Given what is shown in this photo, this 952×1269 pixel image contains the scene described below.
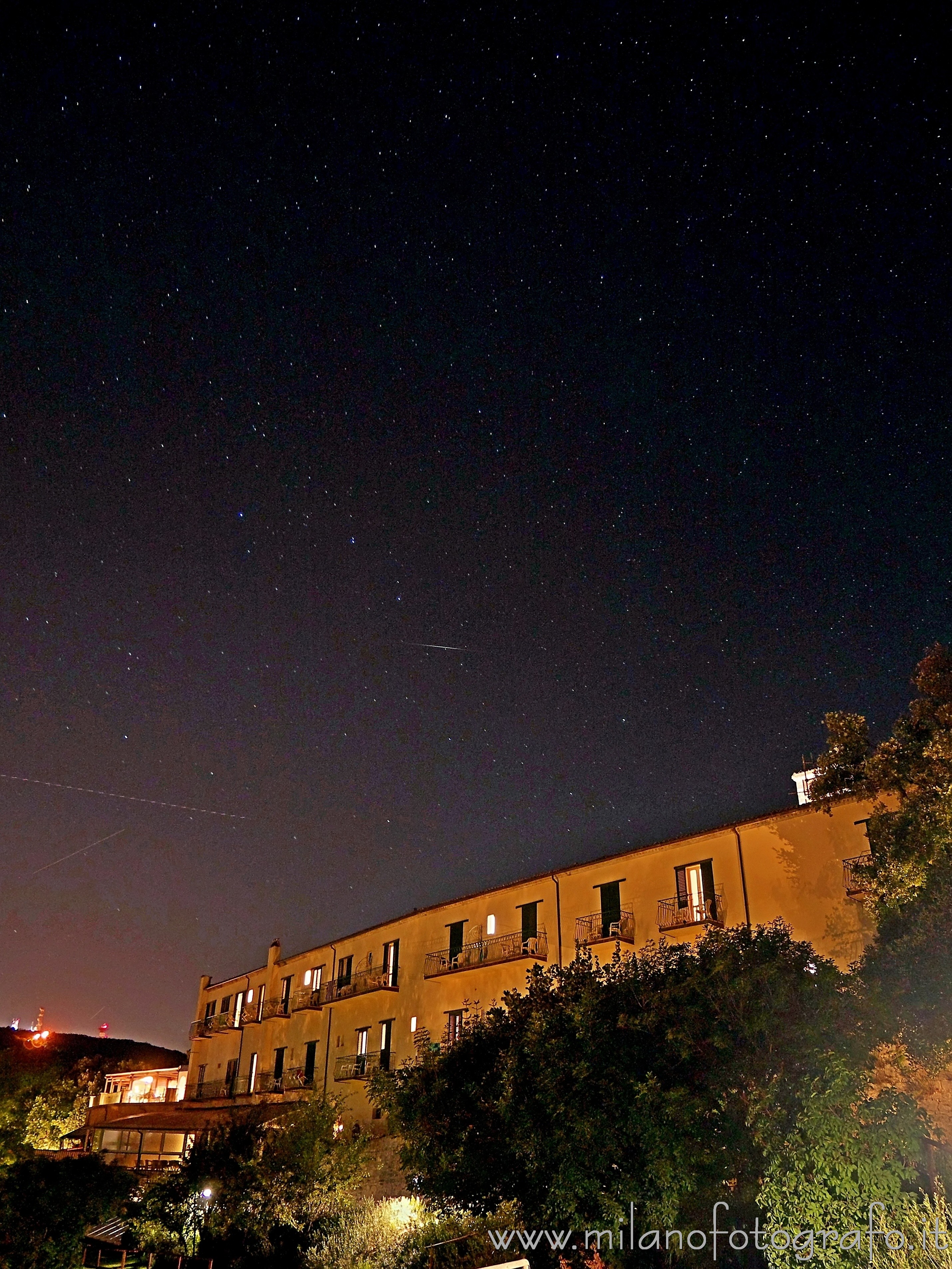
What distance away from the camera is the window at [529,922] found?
29688 millimetres

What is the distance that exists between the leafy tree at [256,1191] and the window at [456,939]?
748 centimetres

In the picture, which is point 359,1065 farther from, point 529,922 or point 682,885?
point 682,885

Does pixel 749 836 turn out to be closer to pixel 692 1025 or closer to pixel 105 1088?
pixel 692 1025

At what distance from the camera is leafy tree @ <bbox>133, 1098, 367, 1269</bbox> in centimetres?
2198

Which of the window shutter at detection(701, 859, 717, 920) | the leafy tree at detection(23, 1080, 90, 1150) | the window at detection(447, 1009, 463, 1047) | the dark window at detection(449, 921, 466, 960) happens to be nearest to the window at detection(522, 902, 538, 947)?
the dark window at detection(449, 921, 466, 960)

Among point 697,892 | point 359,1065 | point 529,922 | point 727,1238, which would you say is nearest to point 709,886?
point 697,892

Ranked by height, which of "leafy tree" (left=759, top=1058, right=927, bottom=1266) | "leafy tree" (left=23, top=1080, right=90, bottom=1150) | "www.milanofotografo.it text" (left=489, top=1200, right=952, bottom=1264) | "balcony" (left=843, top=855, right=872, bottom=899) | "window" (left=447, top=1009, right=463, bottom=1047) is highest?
"balcony" (left=843, top=855, right=872, bottom=899)

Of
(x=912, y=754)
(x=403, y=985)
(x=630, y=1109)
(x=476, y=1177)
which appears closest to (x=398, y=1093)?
(x=476, y=1177)

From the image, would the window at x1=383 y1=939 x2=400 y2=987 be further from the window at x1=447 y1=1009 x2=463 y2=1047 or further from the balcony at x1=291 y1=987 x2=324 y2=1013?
the balcony at x1=291 y1=987 x2=324 y2=1013

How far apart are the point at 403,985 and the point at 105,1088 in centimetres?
3433

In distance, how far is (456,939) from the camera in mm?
32750

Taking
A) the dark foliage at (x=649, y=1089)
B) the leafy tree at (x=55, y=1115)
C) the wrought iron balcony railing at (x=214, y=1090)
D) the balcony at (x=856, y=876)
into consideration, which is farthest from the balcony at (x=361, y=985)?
the balcony at (x=856, y=876)

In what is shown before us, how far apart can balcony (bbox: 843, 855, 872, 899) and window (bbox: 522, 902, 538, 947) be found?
33.9ft

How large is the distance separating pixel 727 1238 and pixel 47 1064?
5577 cm
